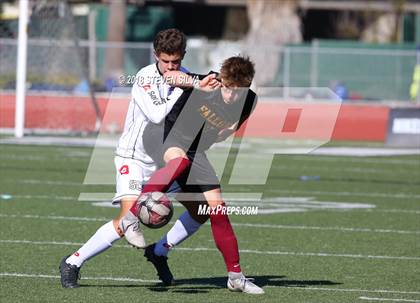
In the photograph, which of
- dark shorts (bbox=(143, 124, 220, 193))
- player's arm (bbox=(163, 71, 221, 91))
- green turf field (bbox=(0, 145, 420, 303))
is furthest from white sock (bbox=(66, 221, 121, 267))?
player's arm (bbox=(163, 71, 221, 91))

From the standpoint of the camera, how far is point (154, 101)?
7.39 m

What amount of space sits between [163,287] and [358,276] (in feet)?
5.21

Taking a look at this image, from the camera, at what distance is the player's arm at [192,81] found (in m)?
7.26

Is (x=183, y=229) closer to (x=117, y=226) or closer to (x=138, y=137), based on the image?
(x=117, y=226)

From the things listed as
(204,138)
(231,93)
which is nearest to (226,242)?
(204,138)

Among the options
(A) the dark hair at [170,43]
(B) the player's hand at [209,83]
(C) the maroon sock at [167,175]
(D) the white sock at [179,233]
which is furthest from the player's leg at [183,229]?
(A) the dark hair at [170,43]

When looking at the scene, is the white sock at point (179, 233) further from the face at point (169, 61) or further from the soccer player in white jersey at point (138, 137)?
the face at point (169, 61)

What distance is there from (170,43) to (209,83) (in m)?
0.36

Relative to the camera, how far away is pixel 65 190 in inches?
548

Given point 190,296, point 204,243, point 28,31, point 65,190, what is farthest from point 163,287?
point 28,31

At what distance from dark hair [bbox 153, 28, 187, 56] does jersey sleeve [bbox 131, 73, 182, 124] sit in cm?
25

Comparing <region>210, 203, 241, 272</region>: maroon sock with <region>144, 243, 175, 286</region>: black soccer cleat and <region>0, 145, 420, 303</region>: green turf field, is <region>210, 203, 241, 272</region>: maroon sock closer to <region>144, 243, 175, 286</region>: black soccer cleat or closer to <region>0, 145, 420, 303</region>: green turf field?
<region>0, 145, 420, 303</region>: green turf field

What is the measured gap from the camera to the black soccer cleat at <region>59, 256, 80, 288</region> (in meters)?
7.67

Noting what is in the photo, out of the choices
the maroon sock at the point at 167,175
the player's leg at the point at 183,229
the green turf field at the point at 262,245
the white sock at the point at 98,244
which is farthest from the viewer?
the player's leg at the point at 183,229
